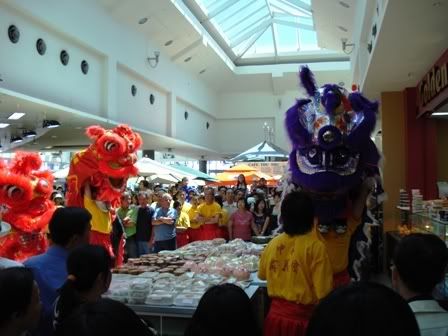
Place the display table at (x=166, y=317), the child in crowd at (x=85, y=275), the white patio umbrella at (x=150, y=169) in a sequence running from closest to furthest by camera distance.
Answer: the child in crowd at (x=85, y=275), the display table at (x=166, y=317), the white patio umbrella at (x=150, y=169)

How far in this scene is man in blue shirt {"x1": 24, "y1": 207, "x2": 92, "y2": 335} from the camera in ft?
7.93

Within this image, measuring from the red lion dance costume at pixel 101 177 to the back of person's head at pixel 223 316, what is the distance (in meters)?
3.69

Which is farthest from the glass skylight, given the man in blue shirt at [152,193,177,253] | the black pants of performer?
the black pants of performer

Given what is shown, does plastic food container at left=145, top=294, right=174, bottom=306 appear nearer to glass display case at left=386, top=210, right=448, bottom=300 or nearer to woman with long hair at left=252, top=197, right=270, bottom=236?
glass display case at left=386, top=210, right=448, bottom=300

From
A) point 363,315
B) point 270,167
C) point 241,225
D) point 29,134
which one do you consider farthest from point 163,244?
point 270,167

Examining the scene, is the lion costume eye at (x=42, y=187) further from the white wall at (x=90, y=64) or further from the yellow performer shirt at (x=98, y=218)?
the white wall at (x=90, y=64)

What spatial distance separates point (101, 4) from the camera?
1304 cm

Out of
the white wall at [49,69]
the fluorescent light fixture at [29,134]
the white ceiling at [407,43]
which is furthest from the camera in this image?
the fluorescent light fixture at [29,134]

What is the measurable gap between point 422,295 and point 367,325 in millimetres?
885

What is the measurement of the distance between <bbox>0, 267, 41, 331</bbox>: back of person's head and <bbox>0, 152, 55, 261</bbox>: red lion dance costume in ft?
10.0

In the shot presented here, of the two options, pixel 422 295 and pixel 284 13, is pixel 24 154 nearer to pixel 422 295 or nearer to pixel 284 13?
pixel 422 295

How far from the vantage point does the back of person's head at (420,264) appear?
6.17ft

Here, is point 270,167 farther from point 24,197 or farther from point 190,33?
point 24,197

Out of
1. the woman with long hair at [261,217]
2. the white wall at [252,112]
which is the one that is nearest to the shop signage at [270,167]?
the woman with long hair at [261,217]
